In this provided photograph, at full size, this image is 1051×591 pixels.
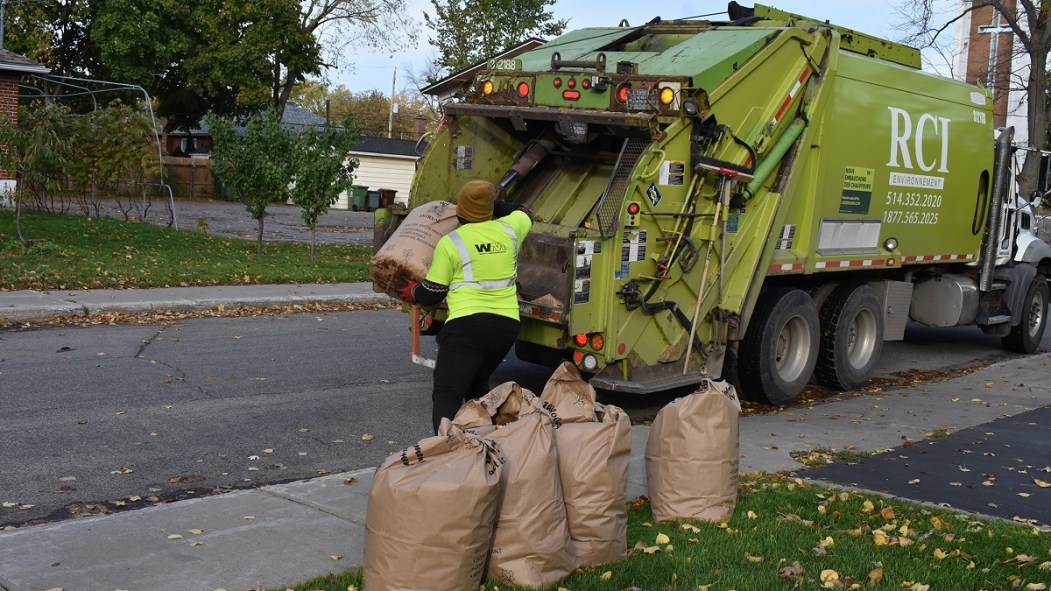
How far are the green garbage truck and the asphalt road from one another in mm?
1173

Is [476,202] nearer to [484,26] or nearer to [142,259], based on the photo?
[142,259]

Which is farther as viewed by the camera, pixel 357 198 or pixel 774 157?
pixel 357 198

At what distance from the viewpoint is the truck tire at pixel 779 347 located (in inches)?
340

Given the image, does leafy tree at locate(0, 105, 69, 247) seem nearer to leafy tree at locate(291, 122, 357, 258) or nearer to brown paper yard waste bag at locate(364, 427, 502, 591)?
leafy tree at locate(291, 122, 357, 258)

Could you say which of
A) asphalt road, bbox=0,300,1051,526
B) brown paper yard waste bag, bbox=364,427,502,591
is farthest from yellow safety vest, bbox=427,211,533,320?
brown paper yard waste bag, bbox=364,427,502,591

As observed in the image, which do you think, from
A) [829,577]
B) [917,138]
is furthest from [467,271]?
[917,138]

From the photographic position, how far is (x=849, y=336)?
32.4 ft

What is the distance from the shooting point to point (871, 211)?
9.61 m

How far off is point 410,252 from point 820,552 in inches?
120

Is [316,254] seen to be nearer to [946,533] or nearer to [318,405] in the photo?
[318,405]

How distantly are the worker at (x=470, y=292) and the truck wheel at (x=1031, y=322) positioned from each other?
891 cm

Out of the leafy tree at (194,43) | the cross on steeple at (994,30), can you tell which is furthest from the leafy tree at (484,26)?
the cross on steeple at (994,30)

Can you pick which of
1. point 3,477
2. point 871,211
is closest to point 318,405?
point 3,477

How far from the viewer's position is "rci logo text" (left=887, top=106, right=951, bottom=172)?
31.6 ft
